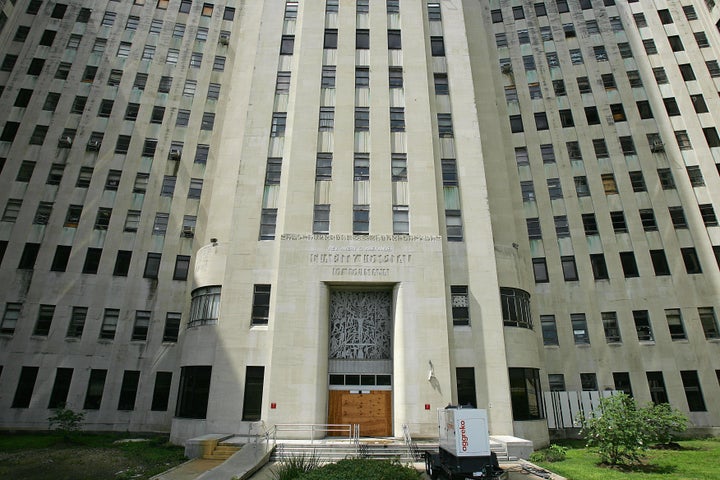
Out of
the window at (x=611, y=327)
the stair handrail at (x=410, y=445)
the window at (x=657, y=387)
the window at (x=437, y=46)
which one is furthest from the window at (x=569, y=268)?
the window at (x=437, y=46)

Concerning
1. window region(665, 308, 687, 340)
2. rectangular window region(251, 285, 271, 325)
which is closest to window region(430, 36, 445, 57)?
rectangular window region(251, 285, 271, 325)

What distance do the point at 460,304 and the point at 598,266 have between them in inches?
588

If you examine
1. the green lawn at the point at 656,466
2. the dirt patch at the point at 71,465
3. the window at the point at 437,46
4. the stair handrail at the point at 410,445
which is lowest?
the dirt patch at the point at 71,465

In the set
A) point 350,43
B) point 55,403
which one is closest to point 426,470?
point 55,403

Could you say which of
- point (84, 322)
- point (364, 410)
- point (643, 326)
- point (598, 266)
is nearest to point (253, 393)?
point (364, 410)

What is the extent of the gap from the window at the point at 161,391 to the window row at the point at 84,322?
260cm

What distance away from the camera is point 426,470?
18.0m

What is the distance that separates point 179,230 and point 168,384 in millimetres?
12029

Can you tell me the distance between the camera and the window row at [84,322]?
99.8 feet

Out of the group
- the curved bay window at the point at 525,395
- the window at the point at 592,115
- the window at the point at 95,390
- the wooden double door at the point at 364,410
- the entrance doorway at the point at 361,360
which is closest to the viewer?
the wooden double door at the point at 364,410

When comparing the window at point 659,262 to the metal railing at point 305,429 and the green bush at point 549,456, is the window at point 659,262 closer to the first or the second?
the green bush at point 549,456

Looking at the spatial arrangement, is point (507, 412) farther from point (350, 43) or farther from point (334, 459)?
point (350, 43)

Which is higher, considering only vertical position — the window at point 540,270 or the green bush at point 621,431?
the window at point 540,270

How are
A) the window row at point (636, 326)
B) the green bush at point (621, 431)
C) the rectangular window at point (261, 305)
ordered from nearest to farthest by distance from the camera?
the green bush at point (621, 431) → the rectangular window at point (261, 305) → the window row at point (636, 326)
